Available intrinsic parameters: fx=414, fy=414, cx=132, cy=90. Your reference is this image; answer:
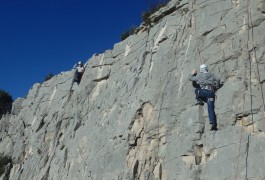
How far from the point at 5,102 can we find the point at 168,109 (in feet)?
81.2

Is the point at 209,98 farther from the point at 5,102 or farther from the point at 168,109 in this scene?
the point at 5,102

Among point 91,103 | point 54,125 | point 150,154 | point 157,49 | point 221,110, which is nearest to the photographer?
point 221,110

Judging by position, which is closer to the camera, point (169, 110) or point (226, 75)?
point (226, 75)

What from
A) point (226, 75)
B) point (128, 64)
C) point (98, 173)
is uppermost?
point (128, 64)

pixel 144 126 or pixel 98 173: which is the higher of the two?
pixel 144 126

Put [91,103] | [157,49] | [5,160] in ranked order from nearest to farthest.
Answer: [157,49], [91,103], [5,160]

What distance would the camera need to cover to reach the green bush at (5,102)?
39025mm

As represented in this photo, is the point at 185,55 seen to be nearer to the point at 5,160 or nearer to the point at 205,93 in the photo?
the point at 205,93

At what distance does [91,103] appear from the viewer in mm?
26531

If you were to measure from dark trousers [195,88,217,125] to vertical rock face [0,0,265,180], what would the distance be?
42cm

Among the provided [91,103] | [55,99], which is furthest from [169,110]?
[55,99]

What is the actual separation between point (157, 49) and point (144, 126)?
4.78 meters

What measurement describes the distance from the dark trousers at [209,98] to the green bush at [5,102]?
25.5 meters

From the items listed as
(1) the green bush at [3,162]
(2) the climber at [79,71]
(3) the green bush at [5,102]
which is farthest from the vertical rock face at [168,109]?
(3) the green bush at [5,102]
